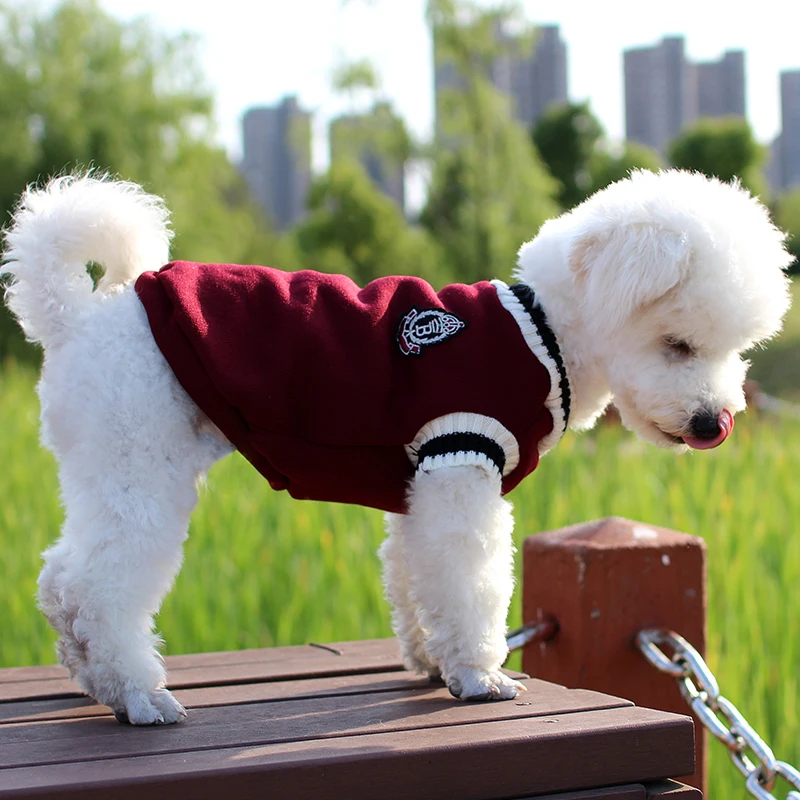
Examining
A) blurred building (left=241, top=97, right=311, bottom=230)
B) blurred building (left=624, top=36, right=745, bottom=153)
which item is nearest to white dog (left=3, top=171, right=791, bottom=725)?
blurred building (left=624, top=36, right=745, bottom=153)

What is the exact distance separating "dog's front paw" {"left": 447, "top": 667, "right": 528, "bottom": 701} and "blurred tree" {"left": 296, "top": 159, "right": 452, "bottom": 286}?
1174 centimetres

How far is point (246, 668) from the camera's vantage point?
209 cm

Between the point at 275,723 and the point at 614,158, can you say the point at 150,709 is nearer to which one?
the point at 275,723

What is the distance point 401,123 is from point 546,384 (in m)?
10.9

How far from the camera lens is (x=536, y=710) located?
1.68 meters

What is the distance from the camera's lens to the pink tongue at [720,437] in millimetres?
1748

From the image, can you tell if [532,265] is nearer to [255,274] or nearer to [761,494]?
[255,274]

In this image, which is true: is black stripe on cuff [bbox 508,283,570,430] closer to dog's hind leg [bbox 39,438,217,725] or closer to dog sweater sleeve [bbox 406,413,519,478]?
dog sweater sleeve [bbox 406,413,519,478]

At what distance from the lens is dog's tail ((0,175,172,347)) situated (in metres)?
1.82

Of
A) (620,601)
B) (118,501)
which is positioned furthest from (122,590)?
(620,601)

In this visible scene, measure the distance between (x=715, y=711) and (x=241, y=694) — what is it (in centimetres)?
88

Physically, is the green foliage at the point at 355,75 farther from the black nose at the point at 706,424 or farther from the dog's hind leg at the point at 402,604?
the black nose at the point at 706,424

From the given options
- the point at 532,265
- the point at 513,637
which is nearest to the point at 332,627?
the point at 513,637

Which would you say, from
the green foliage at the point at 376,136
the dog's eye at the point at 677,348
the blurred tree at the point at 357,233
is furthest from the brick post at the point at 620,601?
the blurred tree at the point at 357,233
